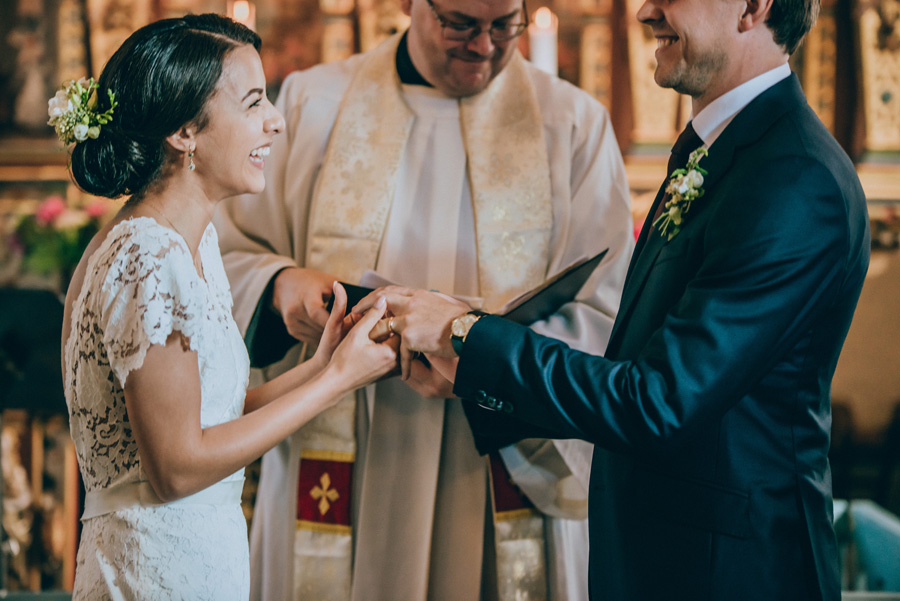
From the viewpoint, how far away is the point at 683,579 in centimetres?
169

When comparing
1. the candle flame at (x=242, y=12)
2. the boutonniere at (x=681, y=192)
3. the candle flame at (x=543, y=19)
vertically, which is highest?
the candle flame at (x=242, y=12)

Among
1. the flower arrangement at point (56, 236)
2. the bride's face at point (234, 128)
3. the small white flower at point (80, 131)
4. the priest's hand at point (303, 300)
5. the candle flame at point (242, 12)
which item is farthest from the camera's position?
the flower arrangement at point (56, 236)

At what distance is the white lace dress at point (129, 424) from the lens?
1554 millimetres

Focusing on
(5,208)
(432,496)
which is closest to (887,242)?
(432,496)

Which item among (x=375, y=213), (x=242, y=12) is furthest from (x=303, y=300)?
(x=242, y=12)

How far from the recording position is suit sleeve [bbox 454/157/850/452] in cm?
152

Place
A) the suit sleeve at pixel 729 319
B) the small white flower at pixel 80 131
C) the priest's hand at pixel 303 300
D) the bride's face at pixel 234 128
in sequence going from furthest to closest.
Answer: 1. the priest's hand at pixel 303 300
2. the bride's face at pixel 234 128
3. the small white flower at pixel 80 131
4. the suit sleeve at pixel 729 319

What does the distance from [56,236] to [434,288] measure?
2310mm

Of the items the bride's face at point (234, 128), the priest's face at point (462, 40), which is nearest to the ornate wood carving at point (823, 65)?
the priest's face at point (462, 40)

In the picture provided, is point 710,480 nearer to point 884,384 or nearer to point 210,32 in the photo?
point 210,32

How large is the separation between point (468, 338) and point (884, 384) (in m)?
4.01

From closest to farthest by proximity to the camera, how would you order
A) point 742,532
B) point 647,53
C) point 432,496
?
point 742,532 → point 432,496 → point 647,53

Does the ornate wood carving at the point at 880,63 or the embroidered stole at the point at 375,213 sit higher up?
the ornate wood carving at the point at 880,63

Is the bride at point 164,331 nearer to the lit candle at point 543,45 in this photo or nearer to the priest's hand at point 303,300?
the priest's hand at point 303,300
